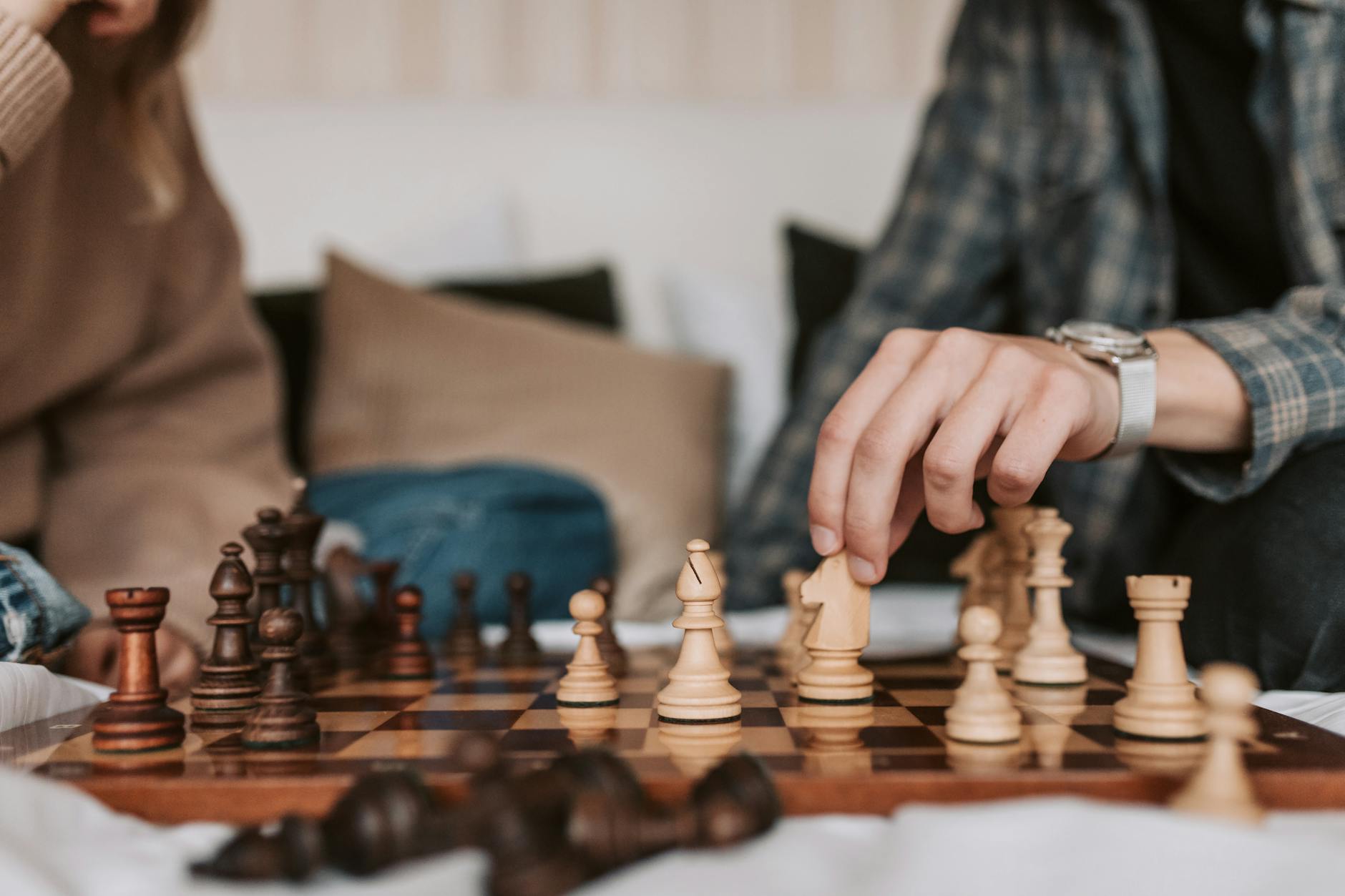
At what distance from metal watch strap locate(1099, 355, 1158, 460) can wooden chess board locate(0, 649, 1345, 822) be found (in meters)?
0.28

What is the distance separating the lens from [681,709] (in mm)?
872

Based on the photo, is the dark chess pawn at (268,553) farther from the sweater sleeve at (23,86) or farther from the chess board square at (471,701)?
the sweater sleeve at (23,86)

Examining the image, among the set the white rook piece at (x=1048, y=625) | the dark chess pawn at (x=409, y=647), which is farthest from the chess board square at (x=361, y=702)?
the white rook piece at (x=1048, y=625)

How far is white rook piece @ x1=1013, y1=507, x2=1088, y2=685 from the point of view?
101cm

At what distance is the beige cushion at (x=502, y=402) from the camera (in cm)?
210

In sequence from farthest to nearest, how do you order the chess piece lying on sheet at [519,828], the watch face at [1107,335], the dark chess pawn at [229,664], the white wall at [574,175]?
1. the white wall at [574,175]
2. the watch face at [1107,335]
3. the dark chess pawn at [229,664]
4. the chess piece lying on sheet at [519,828]

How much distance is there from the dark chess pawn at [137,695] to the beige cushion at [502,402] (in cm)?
123

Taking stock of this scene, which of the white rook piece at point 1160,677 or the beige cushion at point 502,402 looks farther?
the beige cushion at point 502,402

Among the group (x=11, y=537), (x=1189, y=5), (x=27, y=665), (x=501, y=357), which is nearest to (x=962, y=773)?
(x=27, y=665)

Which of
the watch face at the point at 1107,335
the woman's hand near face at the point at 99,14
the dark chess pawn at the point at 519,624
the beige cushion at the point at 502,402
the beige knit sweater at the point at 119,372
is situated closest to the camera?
the woman's hand near face at the point at 99,14

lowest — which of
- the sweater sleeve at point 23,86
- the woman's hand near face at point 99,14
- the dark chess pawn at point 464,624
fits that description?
the dark chess pawn at point 464,624

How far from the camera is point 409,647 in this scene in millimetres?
1173

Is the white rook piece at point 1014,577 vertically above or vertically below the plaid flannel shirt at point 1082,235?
below

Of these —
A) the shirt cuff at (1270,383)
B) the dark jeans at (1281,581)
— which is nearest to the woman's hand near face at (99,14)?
the shirt cuff at (1270,383)
